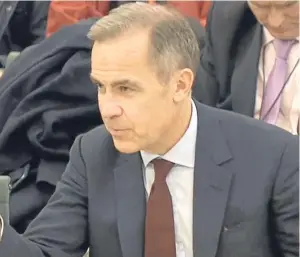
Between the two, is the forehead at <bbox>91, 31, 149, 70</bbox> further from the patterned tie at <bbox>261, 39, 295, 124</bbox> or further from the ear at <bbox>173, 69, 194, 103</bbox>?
the patterned tie at <bbox>261, 39, 295, 124</bbox>

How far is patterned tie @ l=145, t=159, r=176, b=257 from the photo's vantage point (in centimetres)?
145

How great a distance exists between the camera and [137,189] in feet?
4.88

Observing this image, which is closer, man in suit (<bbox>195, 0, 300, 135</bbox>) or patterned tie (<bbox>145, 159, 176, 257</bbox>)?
patterned tie (<bbox>145, 159, 176, 257</bbox>)

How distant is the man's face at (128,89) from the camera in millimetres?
1346

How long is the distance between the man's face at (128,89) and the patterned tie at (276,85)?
2.70 feet

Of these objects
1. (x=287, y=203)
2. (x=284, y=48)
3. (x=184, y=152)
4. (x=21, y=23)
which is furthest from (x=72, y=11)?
(x=287, y=203)

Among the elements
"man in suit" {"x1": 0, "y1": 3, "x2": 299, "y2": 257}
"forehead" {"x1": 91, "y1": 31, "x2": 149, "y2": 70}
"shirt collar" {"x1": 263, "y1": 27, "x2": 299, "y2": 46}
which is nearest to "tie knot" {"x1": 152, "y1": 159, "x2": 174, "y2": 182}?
"man in suit" {"x1": 0, "y1": 3, "x2": 299, "y2": 257}

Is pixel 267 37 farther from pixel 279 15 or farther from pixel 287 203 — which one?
pixel 287 203

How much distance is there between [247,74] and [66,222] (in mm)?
882

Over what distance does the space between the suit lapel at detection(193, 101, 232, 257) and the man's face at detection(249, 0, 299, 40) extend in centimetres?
66

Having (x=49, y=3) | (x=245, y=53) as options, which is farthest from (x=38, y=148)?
(x=49, y=3)

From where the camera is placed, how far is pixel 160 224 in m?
1.46

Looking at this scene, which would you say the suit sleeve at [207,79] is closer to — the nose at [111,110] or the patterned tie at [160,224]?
the patterned tie at [160,224]

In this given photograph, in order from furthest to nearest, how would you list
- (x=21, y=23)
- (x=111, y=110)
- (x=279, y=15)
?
(x=21, y=23), (x=279, y=15), (x=111, y=110)
